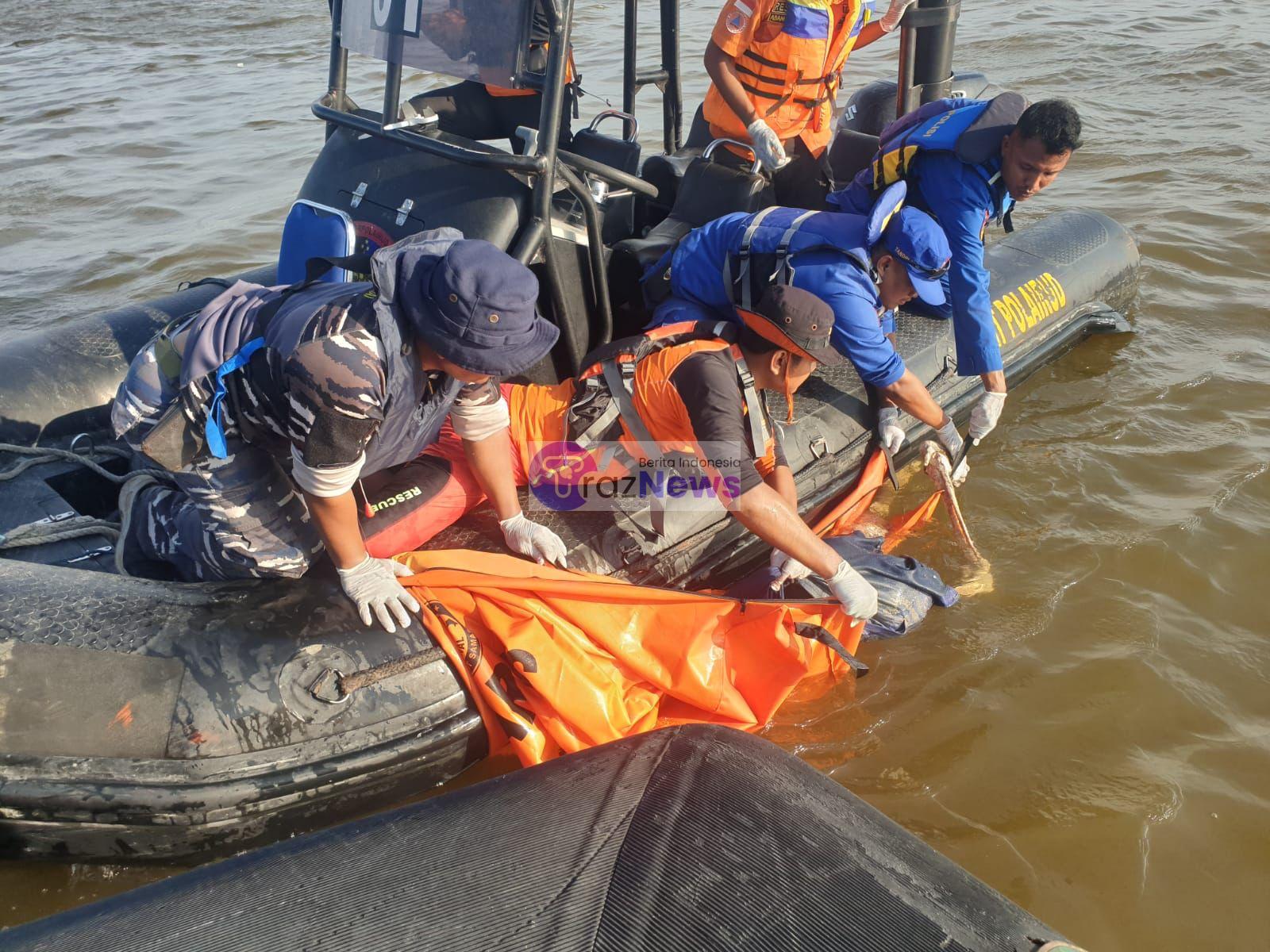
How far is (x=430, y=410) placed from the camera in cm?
266

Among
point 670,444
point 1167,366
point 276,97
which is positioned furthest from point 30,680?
point 276,97

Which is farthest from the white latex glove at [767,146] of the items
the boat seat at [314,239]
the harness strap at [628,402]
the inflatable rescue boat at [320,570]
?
the boat seat at [314,239]

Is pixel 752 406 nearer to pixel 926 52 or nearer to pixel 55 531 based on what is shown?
pixel 55 531

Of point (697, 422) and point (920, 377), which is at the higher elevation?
point (697, 422)

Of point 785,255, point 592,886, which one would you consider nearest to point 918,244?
point 785,255

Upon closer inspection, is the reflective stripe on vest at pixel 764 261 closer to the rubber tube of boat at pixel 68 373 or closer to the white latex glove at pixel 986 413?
the white latex glove at pixel 986 413

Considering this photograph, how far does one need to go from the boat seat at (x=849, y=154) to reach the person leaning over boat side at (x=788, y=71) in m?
0.14

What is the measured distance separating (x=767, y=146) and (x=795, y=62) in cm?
48

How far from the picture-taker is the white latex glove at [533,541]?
2.89 meters

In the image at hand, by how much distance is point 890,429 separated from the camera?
11.9 feet

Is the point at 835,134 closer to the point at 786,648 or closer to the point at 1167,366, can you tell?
the point at 1167,366

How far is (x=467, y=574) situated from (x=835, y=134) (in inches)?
120

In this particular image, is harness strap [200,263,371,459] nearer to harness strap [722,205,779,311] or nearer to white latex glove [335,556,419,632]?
white latex glove [335,556,419,632]

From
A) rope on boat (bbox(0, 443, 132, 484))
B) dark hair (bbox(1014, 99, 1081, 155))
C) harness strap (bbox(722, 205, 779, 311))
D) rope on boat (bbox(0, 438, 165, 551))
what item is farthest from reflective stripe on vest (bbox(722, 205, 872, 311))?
rope on boat (bbox(0, 443, 132, 484))
